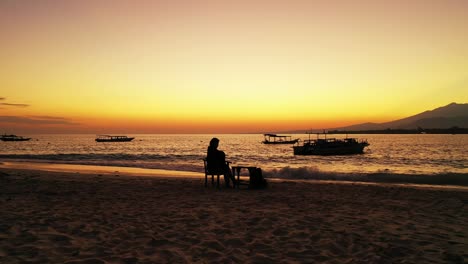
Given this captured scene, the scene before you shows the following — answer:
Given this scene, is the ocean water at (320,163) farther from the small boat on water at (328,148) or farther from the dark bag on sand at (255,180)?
the dark bag on sand at (255,180)

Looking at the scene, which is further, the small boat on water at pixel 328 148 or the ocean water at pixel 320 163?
the small boat on water at pixel 328 148

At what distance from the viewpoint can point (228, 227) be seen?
7152 millimetres

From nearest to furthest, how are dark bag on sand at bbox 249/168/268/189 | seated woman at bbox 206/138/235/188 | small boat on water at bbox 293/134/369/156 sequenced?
seated woman at bbox 206/138/235/188 → dark bag on sand at bbox 249/168/268/189 → small boat on water at bbox 293/134/369/156

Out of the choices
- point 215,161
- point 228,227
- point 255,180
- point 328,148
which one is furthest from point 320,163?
point 228,227

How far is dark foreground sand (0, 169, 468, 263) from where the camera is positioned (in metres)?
5.39

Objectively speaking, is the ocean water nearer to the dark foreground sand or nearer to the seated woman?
the seated woman

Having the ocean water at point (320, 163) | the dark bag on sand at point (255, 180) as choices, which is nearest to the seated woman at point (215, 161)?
the dark bag on sand at point (255, 180)

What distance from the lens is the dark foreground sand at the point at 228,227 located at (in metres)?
5.39

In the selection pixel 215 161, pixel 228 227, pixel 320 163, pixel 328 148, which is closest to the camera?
pixel 228 227

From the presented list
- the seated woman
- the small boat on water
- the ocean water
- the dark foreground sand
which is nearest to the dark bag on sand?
the seated woman

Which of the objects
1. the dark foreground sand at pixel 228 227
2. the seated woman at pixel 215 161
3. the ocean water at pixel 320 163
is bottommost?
the ocean water at pixel 320 163

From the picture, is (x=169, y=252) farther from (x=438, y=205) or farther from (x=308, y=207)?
(x=438, y=205)

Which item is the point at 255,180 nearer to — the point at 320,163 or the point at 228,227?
the point at 228,227

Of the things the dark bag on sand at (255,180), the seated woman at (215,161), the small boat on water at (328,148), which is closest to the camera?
the seated woman at (215,161)
